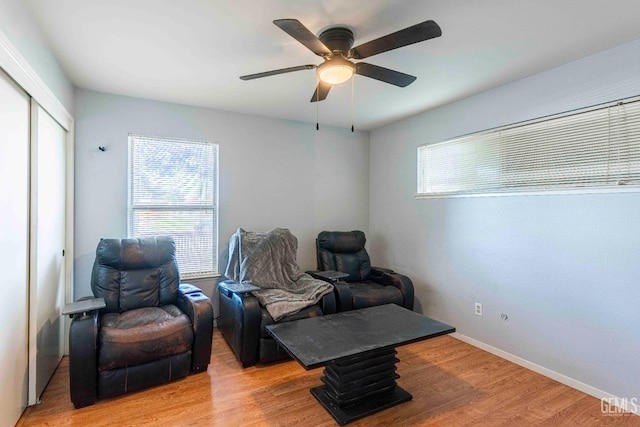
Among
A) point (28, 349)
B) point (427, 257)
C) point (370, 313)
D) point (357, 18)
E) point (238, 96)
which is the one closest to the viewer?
point (357, 18)

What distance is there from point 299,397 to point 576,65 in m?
3.22

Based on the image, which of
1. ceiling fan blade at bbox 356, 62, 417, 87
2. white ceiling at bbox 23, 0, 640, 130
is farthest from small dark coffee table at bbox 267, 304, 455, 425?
white ceiling at bbox 23, 0, 640, 130

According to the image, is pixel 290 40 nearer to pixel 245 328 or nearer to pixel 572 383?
pixel 245 328

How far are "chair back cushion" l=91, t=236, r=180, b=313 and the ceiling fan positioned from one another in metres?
1.89

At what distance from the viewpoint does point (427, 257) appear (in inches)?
145

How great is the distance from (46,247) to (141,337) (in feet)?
3.26

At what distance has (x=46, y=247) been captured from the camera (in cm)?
236

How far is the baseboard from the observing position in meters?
2.15

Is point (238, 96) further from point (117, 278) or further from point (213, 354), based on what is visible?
point (213, 354)

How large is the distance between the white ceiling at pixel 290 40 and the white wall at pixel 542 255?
228 millimetres

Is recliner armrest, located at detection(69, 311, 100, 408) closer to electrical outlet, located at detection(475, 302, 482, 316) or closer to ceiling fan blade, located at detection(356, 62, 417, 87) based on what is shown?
ceiling fan blade, located at detection(356, 62, 417, 87)

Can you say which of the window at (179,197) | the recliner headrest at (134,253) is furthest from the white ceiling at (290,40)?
the recliner headrest at (134,253)

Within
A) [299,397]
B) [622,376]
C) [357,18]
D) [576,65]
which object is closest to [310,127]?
[357,18]

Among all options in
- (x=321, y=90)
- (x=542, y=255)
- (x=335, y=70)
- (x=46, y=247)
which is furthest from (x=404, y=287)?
(x=46, y=247)
